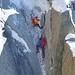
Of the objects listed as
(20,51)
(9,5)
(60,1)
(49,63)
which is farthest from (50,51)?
(9,5)

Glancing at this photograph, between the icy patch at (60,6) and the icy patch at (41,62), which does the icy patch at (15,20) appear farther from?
the icy patch at (60,6)

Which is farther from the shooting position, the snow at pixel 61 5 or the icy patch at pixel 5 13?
the icy patch at pixel 5 13

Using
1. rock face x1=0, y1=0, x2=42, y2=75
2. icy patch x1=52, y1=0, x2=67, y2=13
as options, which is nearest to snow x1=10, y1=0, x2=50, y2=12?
rock face x1=0, y1=0, x2=42, y2=75

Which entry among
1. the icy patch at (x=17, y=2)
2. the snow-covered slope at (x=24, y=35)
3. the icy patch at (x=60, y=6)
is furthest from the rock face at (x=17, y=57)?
the icy patch at (x=60, y=6)

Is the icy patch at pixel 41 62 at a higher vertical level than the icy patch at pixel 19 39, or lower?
lower

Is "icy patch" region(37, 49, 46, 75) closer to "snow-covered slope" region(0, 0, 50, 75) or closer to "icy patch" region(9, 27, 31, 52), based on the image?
"snow-covered slope" region(0, 0, 50, 75)

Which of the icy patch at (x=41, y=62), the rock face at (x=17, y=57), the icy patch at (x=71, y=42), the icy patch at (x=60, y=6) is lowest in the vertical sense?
the icy patch at (x=41, y=62)

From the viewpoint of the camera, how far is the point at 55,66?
932 cm

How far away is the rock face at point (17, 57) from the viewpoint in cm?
1007

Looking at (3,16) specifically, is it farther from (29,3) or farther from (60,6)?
(60,6)

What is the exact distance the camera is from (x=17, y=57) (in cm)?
1079

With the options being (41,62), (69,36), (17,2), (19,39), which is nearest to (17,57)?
(19,39)

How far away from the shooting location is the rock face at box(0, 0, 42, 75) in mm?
10070

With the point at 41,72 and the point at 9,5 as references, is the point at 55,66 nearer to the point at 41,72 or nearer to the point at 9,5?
the point at 41,72
